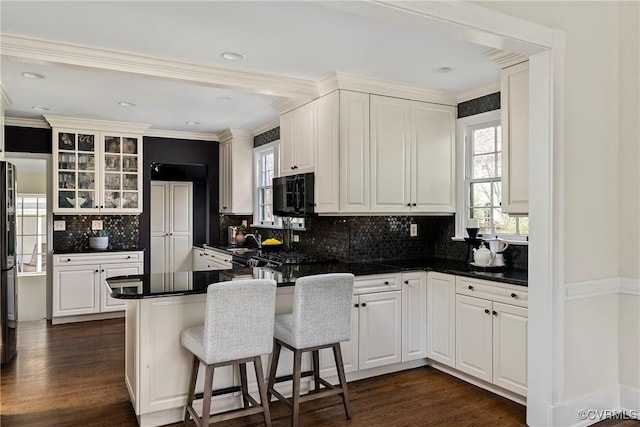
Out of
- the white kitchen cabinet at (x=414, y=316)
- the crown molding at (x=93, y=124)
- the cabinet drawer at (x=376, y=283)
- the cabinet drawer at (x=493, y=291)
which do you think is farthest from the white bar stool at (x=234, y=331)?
the crown molding at (x=93, y=124)

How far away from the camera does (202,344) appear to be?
8.53ft

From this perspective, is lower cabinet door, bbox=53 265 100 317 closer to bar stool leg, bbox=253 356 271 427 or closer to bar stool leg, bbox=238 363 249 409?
bar stool leg, bbox=238 363 249 409

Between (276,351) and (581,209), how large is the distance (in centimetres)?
212

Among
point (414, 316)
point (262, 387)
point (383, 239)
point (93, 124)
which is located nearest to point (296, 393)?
point (262, 387)

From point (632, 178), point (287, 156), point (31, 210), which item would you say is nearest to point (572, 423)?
point (632, 178)

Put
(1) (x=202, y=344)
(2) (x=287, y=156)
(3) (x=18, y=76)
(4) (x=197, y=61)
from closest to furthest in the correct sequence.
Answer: (1) (x=202, y=344) < (4) (x=197, y=61) < (3) (x=18, y=76) < (2) (x=287, y=156)

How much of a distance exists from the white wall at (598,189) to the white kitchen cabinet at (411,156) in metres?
1.56

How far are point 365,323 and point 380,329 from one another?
0.16m

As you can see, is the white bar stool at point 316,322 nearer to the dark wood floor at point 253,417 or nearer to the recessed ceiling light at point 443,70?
the dark wood floor at point 253,417

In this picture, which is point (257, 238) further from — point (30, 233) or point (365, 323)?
point (30, 233)

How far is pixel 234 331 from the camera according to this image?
2.60m

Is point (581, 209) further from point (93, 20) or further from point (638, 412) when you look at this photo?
point (93, 20)

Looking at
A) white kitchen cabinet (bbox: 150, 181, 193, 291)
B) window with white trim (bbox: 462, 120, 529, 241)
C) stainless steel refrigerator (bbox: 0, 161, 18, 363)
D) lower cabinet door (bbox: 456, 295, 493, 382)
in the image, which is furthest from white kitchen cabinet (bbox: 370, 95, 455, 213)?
white kitchen cabinet (bbox: 150, 181, 193, 291)

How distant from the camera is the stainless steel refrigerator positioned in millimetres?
3996
